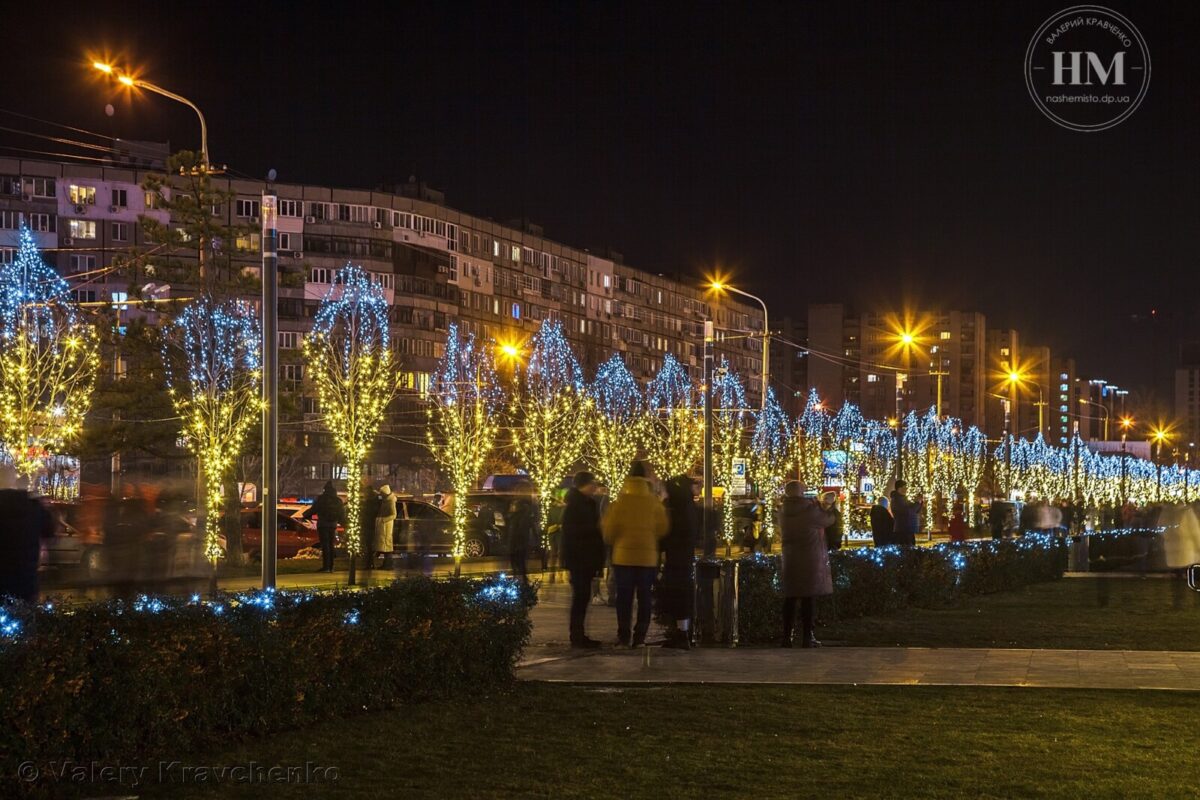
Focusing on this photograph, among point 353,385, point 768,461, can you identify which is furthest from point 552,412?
point 353,385

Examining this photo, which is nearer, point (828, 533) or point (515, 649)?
point (515, 649)

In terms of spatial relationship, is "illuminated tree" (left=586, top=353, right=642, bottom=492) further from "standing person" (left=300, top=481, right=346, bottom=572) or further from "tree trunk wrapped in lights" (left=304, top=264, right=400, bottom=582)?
"standing person" (left=300, top=481, right=346, bottom=572)

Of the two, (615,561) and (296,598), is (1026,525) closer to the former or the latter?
(615,561)

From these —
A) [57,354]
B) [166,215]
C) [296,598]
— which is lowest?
[296,598]

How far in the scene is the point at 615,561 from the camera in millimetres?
15203

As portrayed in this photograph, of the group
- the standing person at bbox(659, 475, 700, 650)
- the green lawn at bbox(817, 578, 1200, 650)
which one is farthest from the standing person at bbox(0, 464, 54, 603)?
the green lawn at bbox(817, 578, 1200, 650)

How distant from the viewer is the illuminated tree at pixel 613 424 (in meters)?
62.1

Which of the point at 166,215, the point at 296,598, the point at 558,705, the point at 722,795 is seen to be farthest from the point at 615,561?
the point at 166,215

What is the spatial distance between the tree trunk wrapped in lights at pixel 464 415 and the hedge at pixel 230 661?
2728cm

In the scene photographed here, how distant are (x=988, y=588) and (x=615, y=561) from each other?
1240cm

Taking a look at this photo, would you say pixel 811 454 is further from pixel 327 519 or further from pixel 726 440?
pixel 327 519

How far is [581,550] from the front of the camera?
A: 15602mm

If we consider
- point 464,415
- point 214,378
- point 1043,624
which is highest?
point 464,415

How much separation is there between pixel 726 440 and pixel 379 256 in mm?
40927
